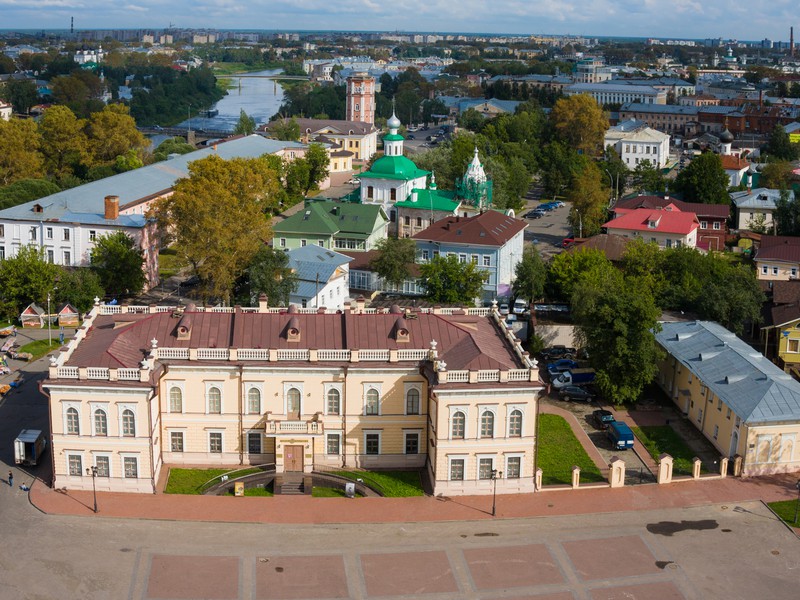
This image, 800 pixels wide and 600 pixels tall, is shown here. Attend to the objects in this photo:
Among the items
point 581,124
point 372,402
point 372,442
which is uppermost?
point 581,124

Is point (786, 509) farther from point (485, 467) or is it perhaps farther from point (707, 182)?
point (707, 182)

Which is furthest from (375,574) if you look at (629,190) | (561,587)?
(629,190)

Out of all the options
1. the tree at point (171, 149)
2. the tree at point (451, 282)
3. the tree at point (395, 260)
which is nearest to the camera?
the tree at point (451, 282)

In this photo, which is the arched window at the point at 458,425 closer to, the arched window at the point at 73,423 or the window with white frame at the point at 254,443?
the window with white frame at the point at 254,443

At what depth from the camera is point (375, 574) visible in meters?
32.0

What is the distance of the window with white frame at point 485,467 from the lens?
36969 millimetres

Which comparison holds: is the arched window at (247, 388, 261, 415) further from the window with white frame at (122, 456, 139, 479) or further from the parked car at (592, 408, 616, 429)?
the parked car at (592, 408, 616, 429)

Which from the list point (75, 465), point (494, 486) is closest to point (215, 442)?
point (75, 465)

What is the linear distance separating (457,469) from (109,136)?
72.1 metres

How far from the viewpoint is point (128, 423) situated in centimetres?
3634

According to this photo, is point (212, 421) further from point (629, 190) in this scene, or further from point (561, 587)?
point (629, 190)

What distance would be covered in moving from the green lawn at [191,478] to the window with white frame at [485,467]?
27.0 ft

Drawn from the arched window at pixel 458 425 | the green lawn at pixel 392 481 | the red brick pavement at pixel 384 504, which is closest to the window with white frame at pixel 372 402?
the green lawn at pixel 392 481

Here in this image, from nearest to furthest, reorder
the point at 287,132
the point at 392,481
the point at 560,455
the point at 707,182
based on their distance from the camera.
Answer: the point at 392,481
the point at 560,455
the point at 707,182
the point at 287,132
